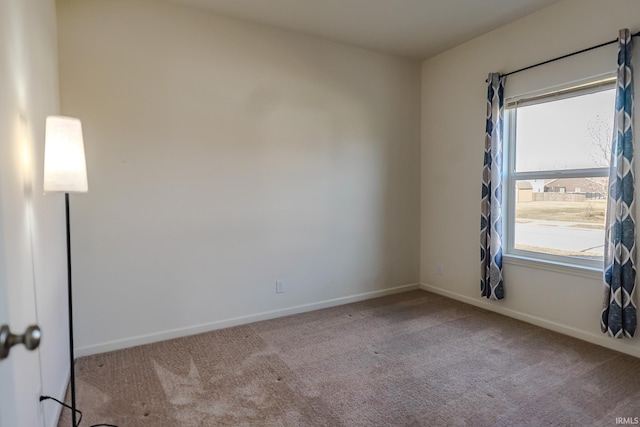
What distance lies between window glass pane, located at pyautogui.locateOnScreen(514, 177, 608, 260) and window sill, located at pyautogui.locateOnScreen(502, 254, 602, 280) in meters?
0.11

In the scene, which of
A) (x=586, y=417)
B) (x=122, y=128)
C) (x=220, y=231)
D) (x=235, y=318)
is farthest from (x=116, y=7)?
(x=586, y=417)

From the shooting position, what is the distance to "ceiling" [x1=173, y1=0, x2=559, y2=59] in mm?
2887

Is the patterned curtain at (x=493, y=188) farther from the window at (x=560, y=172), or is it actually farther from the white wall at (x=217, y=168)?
the white wall at (x=217, y=168)

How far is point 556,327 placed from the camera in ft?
9.95

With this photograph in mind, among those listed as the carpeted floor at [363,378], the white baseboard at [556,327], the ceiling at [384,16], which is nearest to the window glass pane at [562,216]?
the white baseboard at [556,327]

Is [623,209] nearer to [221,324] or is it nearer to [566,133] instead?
[566,133]

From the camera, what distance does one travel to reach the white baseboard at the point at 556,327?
262 cm

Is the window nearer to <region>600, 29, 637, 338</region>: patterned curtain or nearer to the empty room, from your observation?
the empty room

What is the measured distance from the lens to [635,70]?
2.51 meters

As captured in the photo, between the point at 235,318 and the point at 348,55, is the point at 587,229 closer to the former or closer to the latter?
the point at 348,55

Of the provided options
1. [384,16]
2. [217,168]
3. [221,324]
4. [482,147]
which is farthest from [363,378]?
[384,16]

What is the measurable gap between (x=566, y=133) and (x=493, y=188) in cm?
73

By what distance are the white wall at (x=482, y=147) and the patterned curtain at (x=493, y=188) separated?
0.42 ft

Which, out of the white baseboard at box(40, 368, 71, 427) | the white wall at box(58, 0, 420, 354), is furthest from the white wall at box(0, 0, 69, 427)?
the white wall at box(58, 0, 420, 354)
